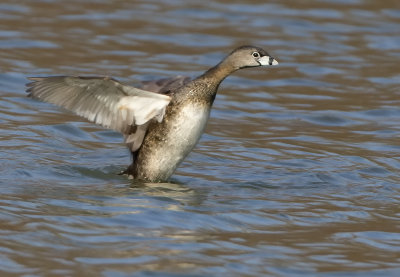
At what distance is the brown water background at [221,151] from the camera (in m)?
7.00

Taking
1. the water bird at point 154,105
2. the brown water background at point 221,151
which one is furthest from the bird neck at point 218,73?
the brown water background at point 221,151

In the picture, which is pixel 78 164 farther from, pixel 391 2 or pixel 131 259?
pixel 391 2

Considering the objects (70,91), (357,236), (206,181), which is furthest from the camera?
(206,181)

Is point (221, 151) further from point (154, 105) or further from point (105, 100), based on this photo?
point (105, 100)

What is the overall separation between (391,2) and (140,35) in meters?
4.55

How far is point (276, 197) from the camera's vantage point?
8.78 m

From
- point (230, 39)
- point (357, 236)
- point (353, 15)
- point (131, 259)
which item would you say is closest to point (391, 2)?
point (353, 15)

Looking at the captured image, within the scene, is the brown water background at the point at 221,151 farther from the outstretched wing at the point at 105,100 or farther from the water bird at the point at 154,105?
the outstretched wing at the point at 105,100

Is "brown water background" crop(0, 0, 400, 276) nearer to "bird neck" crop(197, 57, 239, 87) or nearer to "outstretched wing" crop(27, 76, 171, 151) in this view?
"outstretched wing" crop(27, 76, 171, 151)

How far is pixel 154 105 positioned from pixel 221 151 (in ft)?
6.77

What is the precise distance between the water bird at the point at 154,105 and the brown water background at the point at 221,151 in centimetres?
39

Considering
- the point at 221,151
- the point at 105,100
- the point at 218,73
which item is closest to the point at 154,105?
the point at 105,100

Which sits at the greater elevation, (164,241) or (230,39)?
(230,39)

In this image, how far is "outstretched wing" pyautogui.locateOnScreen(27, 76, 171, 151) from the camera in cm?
859
